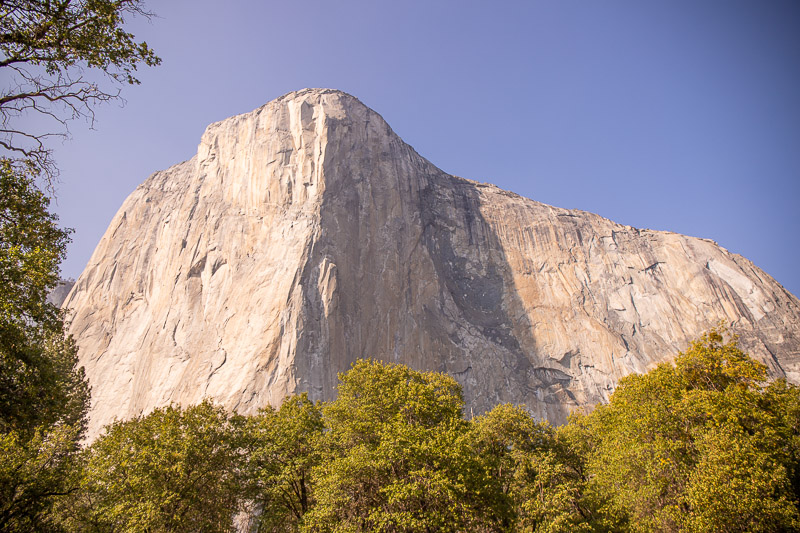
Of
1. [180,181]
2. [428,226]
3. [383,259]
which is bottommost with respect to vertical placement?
[383,259]

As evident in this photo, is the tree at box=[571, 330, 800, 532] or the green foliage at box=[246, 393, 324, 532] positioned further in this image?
the green foliage at box=[246, 393, 324, 532]

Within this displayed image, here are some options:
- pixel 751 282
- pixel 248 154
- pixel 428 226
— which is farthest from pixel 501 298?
pixel 248 154

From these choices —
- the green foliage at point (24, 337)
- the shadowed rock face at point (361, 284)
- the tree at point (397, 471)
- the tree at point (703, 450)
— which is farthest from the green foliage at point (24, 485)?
the shadowed rock face at point (361, 284)

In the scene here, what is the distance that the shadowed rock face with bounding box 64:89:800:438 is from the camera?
50.7 m

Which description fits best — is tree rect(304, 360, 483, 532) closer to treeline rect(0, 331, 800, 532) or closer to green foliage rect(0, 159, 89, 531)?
treeline rect(0, 331, 800, 532)

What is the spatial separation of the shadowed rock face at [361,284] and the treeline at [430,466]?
25315mm

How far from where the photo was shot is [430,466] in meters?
16.3

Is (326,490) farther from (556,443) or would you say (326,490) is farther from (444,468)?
(556,443)

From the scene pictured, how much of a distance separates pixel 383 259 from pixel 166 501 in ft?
159

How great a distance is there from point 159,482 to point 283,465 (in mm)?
5025

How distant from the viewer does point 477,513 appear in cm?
1678

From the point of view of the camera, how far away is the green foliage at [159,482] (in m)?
15.4

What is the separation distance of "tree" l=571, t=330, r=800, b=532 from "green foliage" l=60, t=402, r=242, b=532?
17455 millimetres

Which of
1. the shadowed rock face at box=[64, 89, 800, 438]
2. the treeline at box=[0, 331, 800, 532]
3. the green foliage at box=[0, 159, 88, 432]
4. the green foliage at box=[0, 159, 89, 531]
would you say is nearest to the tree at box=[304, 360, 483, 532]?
the treeline at box=[0, 331, 800, 532]
